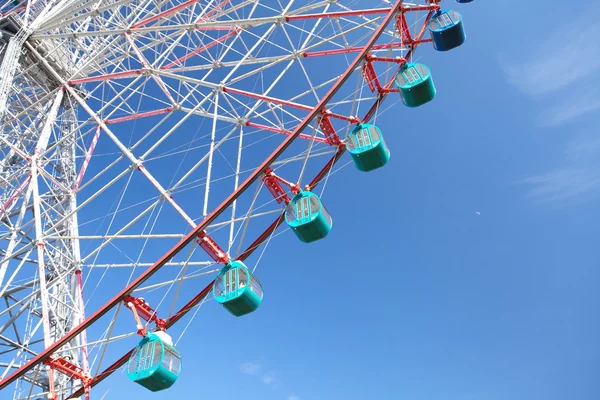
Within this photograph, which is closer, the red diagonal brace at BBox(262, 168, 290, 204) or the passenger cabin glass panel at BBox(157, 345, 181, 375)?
the passenger cabin glass panel at BBox(157, 345, 181, 375)

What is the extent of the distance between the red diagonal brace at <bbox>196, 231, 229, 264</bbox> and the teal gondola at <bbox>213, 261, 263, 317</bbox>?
32 cm

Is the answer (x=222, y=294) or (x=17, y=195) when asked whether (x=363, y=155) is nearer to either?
(x=222, y=294)

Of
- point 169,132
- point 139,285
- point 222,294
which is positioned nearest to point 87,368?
point 139,285

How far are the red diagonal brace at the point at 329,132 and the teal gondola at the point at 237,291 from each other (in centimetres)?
382

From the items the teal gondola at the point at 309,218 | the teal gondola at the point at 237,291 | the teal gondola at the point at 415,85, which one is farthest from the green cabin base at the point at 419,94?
the teal gondola at the point at 237,291

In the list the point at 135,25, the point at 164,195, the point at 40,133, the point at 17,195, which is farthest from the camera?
the point at 40,133

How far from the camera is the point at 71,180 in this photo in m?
17.1

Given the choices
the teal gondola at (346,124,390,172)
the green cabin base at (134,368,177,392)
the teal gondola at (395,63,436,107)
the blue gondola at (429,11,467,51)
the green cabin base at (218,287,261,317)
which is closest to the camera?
the green cabin base at (134,368,177,392)

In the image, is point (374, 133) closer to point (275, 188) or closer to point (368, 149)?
point (368, 149)

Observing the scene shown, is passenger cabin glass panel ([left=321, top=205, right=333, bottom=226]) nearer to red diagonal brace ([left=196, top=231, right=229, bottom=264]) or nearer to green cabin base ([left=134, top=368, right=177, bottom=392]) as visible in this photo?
red diagonal brace ([left=196, top=231, right=229, bottom=264])

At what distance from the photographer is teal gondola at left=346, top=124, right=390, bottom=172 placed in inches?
464

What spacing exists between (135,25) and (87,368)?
9.28 metres

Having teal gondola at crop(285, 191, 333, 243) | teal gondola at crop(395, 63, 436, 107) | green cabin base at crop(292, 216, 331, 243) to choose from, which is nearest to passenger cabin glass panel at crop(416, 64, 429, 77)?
teal gondola at crop(395, 63, 436, 107)

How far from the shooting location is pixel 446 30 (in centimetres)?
1334
